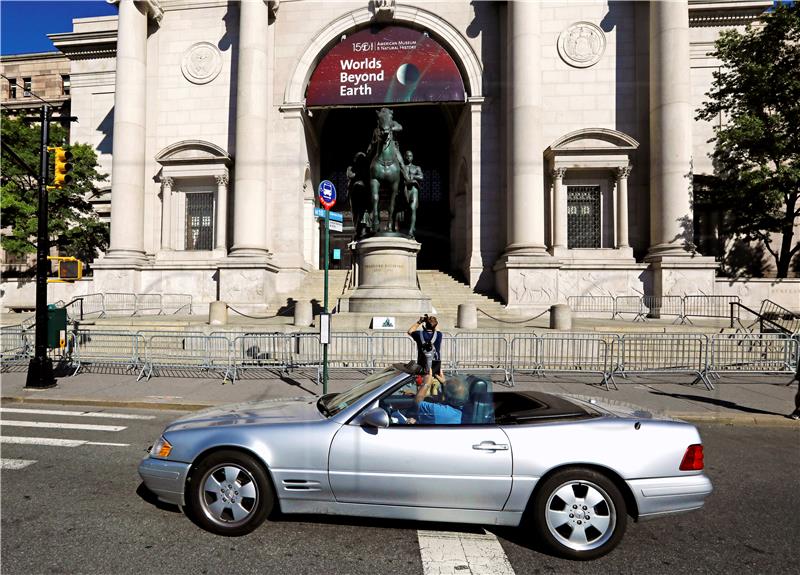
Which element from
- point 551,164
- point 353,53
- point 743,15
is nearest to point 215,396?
point 551,164

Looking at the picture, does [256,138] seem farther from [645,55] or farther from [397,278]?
[645,55]

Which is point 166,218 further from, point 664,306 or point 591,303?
point 664,306

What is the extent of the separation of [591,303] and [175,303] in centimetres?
1854

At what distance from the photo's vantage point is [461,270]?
23.0 m

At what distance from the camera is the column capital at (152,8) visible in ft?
70.3

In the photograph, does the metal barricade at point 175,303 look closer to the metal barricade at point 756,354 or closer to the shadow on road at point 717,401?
the shadow on road at point 717,401

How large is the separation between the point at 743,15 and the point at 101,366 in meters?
31.3

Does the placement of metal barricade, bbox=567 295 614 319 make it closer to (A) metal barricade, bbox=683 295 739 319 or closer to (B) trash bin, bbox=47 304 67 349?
(A) metal barricade, bbox=683 295 739 319

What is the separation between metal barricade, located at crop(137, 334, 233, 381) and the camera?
33.6ft

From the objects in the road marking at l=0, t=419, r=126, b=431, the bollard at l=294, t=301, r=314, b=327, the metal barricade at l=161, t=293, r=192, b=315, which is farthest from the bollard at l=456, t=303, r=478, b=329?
the metal barricade at l=161, t=293, r=192, b=315

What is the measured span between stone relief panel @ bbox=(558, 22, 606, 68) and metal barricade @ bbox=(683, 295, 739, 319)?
11.6 metres

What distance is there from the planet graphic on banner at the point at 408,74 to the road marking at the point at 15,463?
20.6 m

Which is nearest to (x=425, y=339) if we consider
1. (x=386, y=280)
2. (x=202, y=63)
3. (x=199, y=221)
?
(x=386, y=280)

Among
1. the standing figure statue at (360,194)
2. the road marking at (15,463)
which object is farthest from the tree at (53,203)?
the road marking at (15,463)
